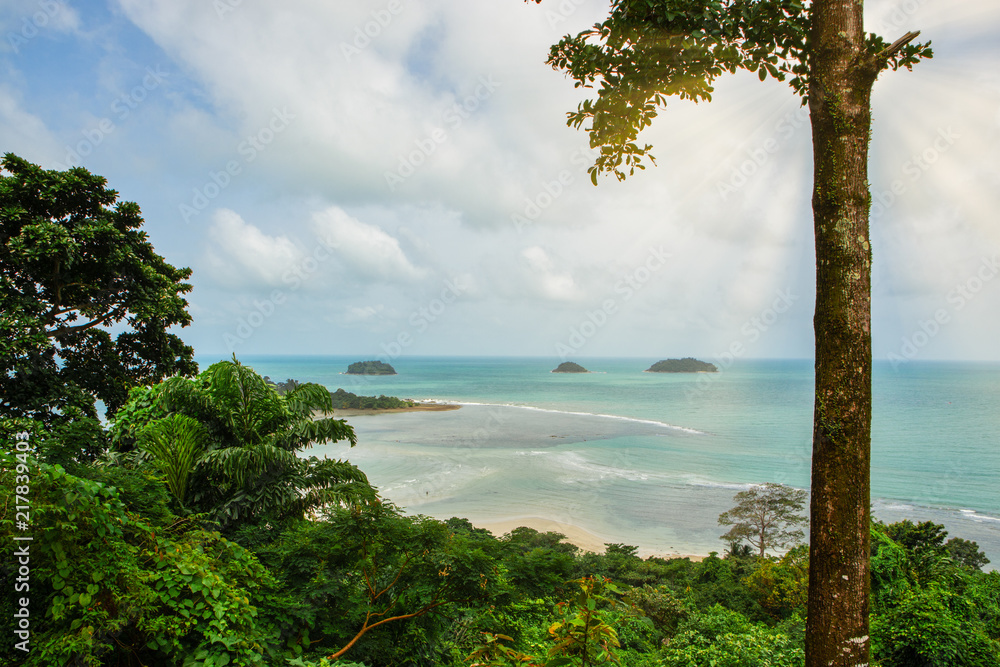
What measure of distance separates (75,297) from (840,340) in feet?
42.5

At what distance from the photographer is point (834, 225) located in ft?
6.57

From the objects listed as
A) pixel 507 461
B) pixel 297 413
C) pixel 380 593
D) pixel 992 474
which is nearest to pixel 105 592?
pixel 380 593

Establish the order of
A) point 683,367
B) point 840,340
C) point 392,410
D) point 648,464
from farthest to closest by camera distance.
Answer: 1. point 683,367
2. point 392,410
3. point 648,464
4. point 840,340

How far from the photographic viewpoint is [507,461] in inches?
1243

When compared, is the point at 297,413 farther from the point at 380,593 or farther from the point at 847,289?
the point at 847,289

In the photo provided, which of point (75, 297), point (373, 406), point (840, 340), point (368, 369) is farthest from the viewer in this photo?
point (368, 369)

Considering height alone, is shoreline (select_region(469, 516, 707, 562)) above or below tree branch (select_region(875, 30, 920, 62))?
below

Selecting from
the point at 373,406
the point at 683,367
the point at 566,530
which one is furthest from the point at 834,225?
the point at 683,367

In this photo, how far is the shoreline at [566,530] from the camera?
56.4 feet

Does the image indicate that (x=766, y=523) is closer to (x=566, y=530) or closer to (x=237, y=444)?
(x=566, y=530)

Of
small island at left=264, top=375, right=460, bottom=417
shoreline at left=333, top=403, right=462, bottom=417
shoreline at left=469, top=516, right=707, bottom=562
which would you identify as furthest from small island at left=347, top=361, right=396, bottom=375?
shoreline at left=469, top=516, right=707, bottom=562

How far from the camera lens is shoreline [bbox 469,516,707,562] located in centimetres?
1719

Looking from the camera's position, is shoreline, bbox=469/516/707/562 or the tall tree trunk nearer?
the tall tree trunk

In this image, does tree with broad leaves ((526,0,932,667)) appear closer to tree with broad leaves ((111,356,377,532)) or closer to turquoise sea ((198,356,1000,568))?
tree with broad leaves ((111,356,377,532))
